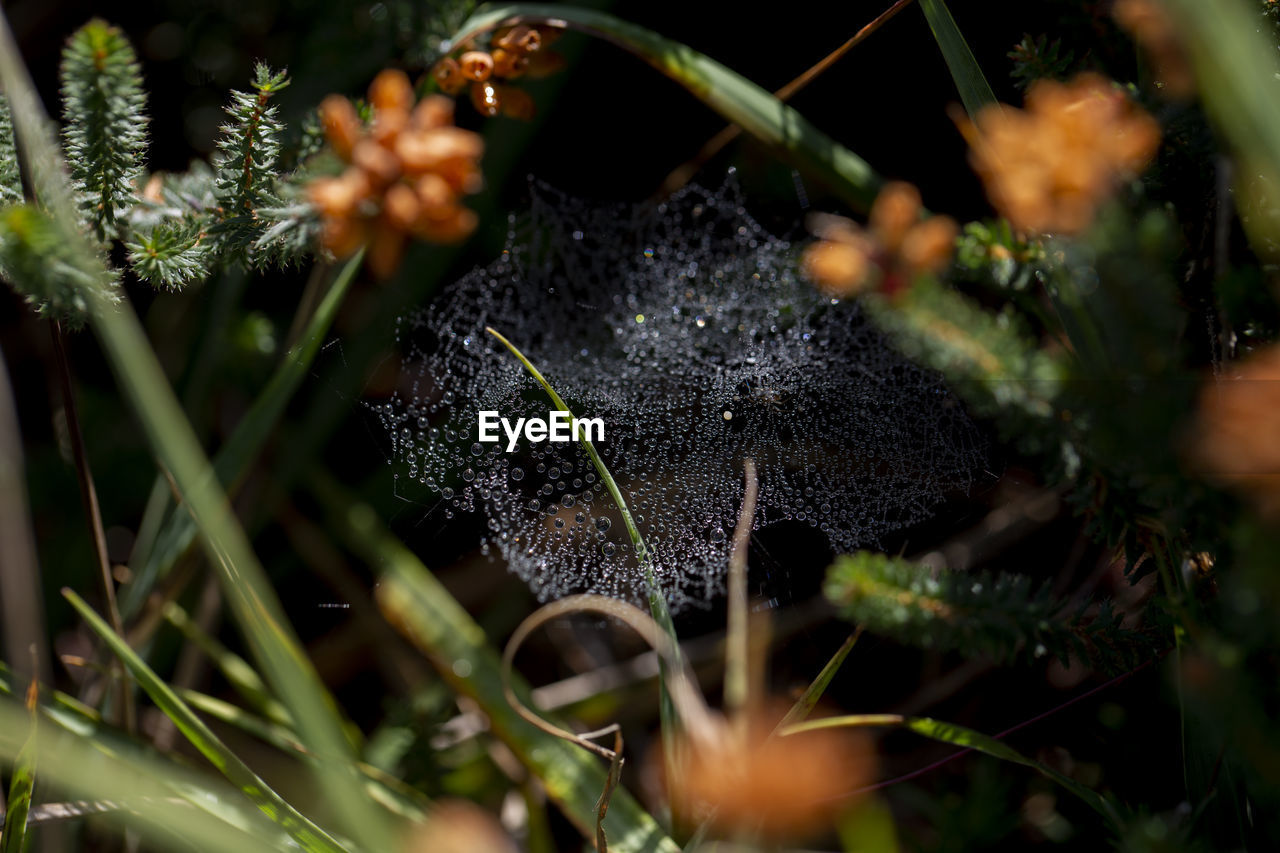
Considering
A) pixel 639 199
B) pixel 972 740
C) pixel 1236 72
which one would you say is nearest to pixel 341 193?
pixel 639 199

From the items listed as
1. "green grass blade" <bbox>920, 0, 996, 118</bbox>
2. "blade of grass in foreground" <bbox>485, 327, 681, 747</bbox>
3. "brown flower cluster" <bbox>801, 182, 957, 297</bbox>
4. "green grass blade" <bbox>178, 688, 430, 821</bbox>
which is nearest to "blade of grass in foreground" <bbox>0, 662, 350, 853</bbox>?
"green grass blade" <bbox>178, 688, 430, 821</bbox>

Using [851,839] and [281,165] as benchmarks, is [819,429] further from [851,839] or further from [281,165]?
[281,165]

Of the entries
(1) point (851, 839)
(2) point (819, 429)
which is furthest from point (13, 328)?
Answer: (1) point (851, 839)

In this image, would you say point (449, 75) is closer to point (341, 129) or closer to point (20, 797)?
point (341, 129)

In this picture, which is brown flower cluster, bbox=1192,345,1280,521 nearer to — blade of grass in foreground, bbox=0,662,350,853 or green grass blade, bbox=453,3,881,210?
green grass blade, bbox=453,3,881,210

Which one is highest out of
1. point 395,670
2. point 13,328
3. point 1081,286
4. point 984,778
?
point 1081,286

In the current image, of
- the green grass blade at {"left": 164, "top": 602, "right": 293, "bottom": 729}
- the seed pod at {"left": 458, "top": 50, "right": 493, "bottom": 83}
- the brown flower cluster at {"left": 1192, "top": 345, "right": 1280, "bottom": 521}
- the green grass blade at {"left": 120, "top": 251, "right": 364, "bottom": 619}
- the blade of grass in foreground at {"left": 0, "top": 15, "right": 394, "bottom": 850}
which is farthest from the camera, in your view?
the green grass blade at {"left": 164, "top": 602, "right": 293, "bottom": 729}
